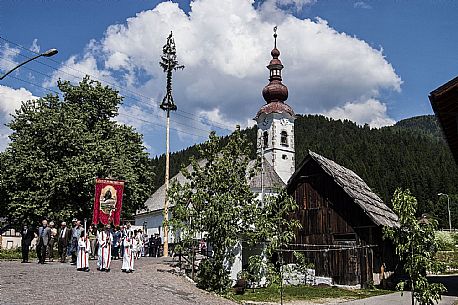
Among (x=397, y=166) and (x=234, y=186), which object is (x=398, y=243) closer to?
(x=234, y=186)

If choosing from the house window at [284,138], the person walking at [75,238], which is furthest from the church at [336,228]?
the house window at [284,138]

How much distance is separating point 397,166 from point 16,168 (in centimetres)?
10516

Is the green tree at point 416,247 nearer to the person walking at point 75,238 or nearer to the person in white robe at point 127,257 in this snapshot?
the person in white robe at point 127,257

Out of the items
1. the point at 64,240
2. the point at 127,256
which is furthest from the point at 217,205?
the point at 64,240

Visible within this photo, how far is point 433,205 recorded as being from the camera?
106875 mm

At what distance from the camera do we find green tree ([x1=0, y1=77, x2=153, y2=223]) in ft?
104

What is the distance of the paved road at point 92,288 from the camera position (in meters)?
14.2

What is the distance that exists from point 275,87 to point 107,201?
28.2 m

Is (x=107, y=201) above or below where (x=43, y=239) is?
above

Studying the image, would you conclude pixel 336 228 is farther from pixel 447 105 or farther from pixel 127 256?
pixel 447 105

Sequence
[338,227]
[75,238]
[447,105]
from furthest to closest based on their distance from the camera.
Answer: [338,227]
[75,238]
[447,105]

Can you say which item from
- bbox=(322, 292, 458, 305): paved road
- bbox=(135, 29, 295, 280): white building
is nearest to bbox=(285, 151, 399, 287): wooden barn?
bbox=(322, 292, 458, 305): paved road

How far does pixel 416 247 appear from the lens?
10.7 m

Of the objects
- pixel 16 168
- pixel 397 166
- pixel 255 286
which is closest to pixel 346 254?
pixel 255 286
